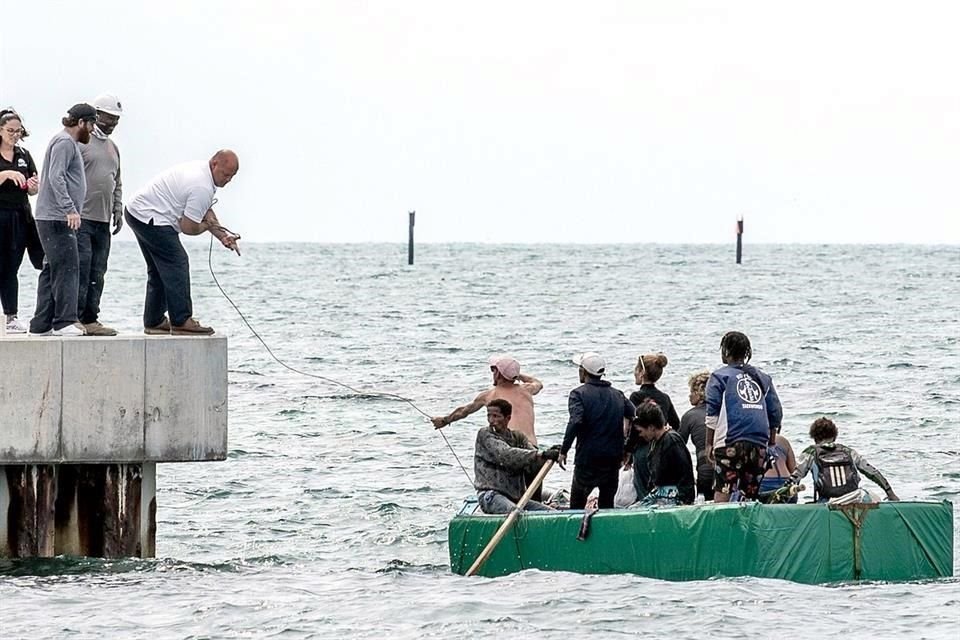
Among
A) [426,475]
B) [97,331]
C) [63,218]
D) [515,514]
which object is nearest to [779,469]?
[515,514]

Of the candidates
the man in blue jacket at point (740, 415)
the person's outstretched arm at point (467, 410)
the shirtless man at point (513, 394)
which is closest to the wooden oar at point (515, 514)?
the shirtless man at point (513, 394)

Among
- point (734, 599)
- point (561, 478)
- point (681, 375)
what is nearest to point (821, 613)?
point (734, 599)

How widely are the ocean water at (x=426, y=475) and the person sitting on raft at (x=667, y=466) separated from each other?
0.68 meters

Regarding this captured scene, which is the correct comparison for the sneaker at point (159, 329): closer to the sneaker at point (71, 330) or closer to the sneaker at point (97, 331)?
the sneaker at point (97, 331)

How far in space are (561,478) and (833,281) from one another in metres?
68.7

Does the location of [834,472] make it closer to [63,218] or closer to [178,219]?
[178,219]

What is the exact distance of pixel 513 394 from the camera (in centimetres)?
1387

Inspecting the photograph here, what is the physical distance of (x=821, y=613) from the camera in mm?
12359

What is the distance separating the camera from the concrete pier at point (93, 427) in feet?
43.0

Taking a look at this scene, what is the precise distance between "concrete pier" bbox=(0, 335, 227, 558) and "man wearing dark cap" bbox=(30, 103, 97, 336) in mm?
651

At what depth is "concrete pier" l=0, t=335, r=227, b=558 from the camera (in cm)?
1310

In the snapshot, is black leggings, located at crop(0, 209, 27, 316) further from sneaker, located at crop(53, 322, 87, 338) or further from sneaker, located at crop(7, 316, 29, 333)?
sneaker, located at crop(53, 322, 87, 338)

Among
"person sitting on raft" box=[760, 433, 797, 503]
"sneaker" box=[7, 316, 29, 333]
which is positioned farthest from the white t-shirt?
"person sitting on raft" box=[760, 433, 797, 503]

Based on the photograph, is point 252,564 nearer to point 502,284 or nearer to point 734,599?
point 734,599
